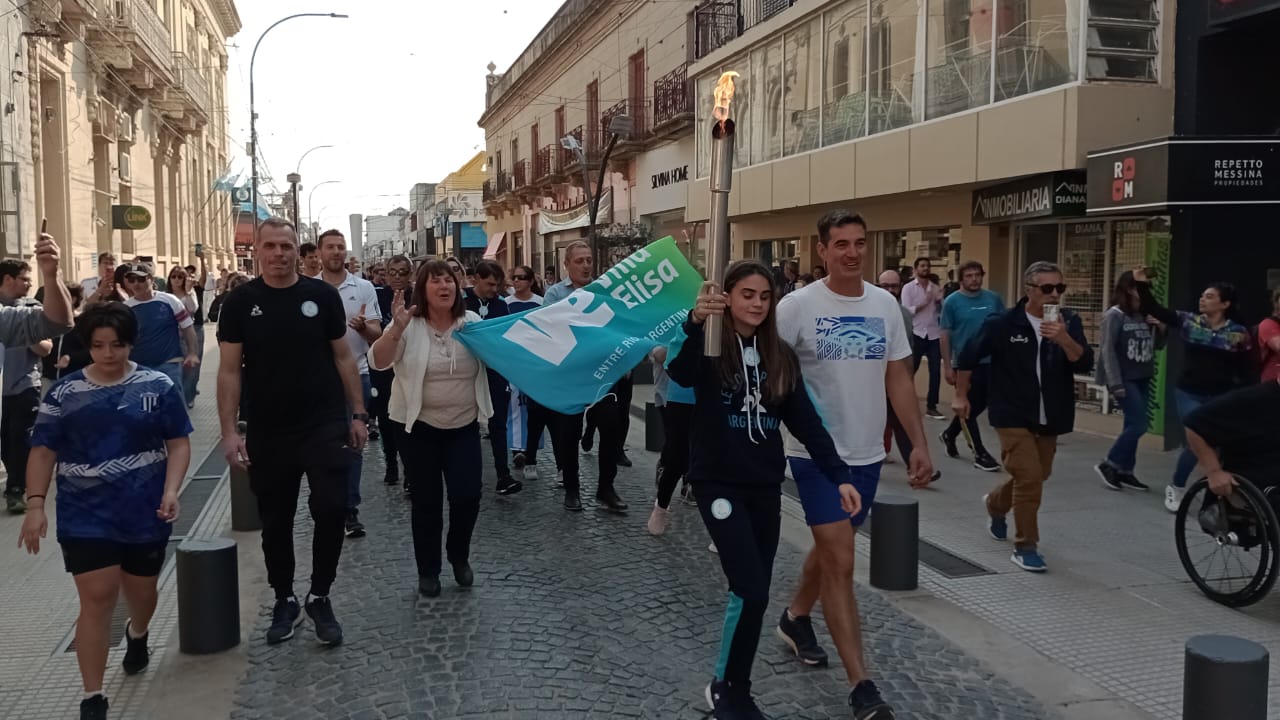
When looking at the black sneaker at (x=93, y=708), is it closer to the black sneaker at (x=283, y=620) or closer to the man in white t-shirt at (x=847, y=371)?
the black sneaker at (x=283, y=620)

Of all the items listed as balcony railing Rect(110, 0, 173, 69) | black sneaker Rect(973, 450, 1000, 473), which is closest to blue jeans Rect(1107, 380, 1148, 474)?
black sneaker Rect(973, 450, 1000, 473)

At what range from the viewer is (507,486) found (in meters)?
8.23

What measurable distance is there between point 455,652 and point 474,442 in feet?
3.95

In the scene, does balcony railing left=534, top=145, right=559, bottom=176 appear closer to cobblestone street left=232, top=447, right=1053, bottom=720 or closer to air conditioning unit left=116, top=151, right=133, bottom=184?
air conditioning unit left=116, top=151, right=133, bottom=184

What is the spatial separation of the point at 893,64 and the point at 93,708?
39.5 feet

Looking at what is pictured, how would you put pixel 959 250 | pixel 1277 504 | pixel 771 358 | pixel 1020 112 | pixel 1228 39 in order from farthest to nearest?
pixel 959 250
pixel 1020 112
pixel 1228 39
pixel 1277 504
pixel 771 358

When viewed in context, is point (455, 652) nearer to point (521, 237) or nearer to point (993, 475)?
point (993, 475)

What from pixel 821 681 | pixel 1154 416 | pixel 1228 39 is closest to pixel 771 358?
pixel 821 681

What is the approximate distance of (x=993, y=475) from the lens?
924 cm

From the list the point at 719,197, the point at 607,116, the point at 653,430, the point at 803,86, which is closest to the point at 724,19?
the point at 803,86

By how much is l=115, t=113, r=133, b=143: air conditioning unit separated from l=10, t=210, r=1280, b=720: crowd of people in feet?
78.9

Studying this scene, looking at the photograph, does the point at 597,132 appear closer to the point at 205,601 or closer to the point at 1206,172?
the point at 1206,172

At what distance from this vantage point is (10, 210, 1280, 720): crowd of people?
3.91m

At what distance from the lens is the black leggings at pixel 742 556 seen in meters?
3.80
